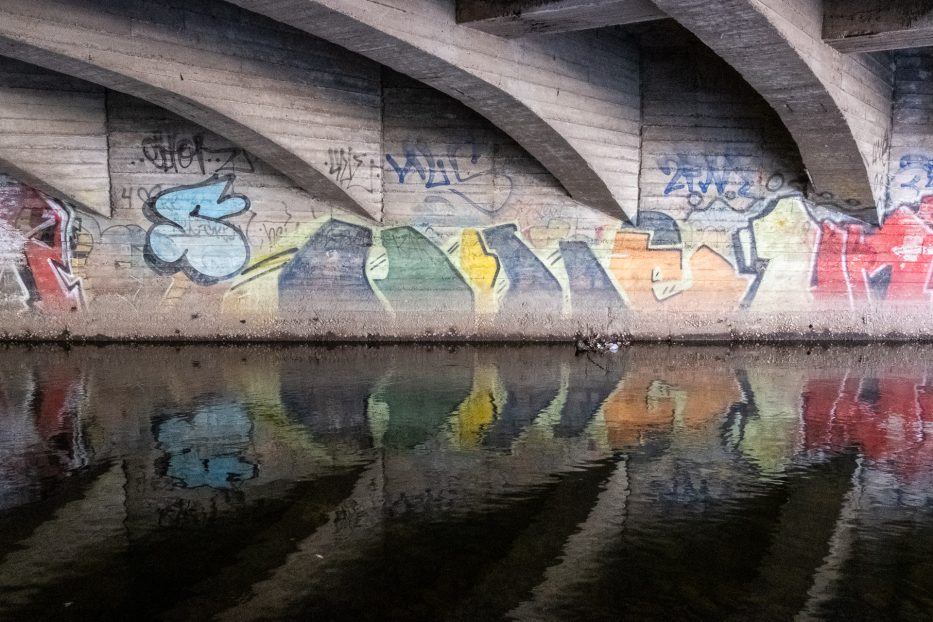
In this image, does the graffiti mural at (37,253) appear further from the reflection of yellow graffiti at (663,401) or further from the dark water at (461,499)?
the reflection of yellow graffiti at (663,401)

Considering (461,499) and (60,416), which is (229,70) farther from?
(461,499)

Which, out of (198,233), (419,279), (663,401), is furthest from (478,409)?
(198,233)

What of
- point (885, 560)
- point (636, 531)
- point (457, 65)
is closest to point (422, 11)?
point (457, 65)

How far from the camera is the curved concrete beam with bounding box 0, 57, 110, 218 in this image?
37.9 feet

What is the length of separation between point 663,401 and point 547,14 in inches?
174

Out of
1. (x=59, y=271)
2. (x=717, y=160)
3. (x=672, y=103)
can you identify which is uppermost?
(x=672, y=103)

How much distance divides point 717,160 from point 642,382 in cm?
543

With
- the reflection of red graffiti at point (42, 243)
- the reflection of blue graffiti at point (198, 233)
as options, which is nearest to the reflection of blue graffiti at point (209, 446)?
the reflection of blue graffiti at point (198, 233)

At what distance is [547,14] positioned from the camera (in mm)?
8414

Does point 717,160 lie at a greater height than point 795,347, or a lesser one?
greater

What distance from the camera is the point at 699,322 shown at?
1373 cm

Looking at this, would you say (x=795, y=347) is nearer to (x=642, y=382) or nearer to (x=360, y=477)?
(x=642, y=382)

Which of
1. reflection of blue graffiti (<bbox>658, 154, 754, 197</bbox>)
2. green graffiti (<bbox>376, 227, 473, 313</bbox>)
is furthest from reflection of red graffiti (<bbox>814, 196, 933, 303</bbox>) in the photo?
green graffiti (<bbox>376, 227, 473, 313</bbox>)

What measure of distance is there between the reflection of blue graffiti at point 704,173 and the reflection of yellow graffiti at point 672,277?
104 centimetres
